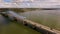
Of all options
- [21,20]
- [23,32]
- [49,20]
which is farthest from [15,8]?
[49,20]

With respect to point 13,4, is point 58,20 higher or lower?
lower

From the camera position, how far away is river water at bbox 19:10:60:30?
1163 mm

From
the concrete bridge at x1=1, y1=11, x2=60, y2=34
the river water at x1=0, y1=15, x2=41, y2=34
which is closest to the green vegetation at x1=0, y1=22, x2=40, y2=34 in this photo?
the river water at x1=0, y1=15, x2=41, y2=34

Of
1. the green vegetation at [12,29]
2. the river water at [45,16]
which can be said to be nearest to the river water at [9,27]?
the green vegetation at [12,29]

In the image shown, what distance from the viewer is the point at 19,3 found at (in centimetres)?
108

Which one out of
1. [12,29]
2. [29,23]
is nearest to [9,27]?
[12,29]

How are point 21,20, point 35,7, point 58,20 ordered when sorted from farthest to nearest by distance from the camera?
point 58,20 < point 35,7 < point 21,20

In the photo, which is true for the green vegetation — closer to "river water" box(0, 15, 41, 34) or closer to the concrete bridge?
"river water" box(0, 15, 41, 34)

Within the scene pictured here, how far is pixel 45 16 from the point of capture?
1239 mm

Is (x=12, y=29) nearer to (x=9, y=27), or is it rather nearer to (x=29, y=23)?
(x=9, y=27)

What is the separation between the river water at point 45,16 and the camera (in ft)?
3.82

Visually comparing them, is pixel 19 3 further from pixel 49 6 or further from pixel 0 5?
pixel 49 6

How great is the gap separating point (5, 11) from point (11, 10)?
0.06m

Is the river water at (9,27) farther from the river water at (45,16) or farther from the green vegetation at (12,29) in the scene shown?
the river water at (45,16)
